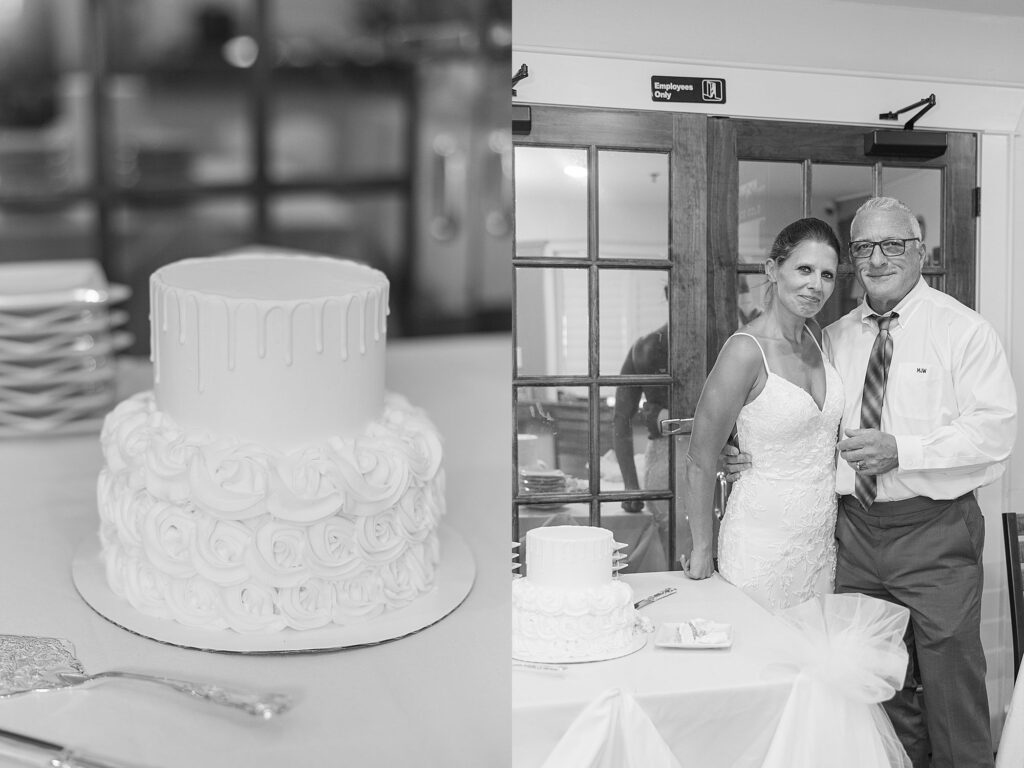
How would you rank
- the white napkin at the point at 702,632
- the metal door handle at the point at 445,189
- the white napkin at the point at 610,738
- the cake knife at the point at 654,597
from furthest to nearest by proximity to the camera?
the cake knife at the point at 654,597
the white napkin at the point at 702,632
the white napkin at the point at 610,738
the metal door handle at the point at 445,189

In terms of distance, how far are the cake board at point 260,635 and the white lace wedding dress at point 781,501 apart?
712mm

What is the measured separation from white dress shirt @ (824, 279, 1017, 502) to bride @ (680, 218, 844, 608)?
5cm

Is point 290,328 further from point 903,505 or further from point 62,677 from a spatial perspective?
point 903,505

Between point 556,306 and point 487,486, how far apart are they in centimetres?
69

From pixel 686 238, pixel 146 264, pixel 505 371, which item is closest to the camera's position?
pixel 146 264

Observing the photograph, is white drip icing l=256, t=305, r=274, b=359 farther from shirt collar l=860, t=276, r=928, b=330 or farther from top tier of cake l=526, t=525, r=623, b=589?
shirt collar l=860, t=276, r=928, b=330

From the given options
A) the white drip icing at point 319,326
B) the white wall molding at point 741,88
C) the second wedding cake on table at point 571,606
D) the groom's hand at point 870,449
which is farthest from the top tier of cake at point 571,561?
the white wall molding at point 741,88

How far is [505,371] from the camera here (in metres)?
0.52

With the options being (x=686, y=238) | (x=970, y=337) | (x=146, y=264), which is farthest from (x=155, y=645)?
(x=970, y=337)

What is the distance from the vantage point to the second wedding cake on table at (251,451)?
1.41ft

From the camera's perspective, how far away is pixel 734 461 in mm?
1150

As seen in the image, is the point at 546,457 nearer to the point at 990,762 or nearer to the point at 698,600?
the point at 698,600

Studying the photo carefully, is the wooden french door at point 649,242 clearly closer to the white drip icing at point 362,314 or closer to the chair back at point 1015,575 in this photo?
the chair back at point 1015,575

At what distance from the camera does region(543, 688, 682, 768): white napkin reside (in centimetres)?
83
